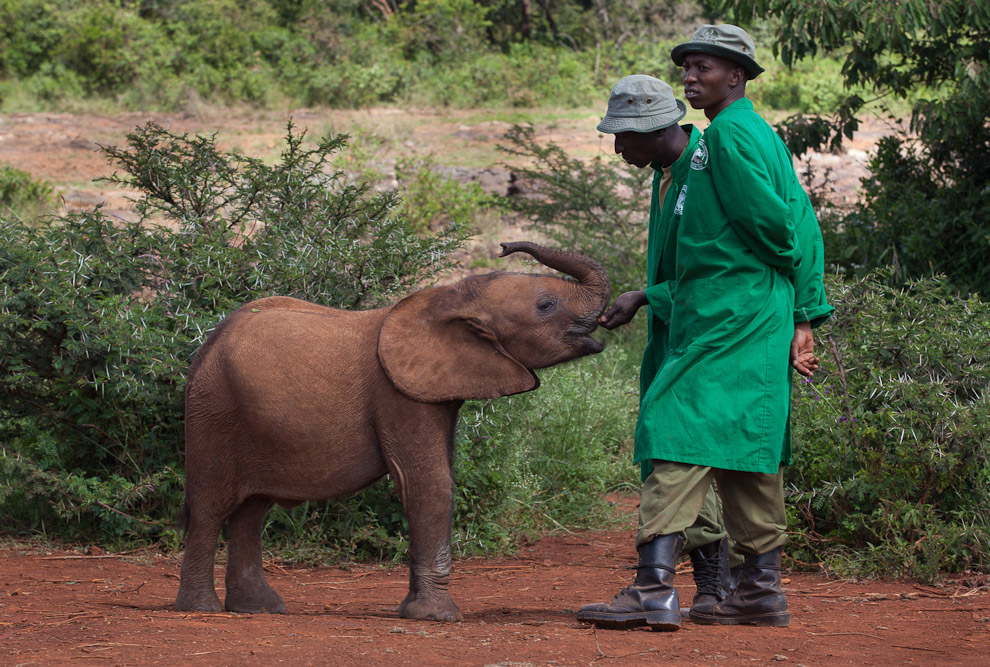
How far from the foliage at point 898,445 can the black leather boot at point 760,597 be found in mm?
1289

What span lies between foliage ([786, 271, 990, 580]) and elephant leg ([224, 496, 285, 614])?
256cm

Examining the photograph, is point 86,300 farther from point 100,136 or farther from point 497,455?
point 100,136

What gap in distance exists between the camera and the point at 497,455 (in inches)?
236

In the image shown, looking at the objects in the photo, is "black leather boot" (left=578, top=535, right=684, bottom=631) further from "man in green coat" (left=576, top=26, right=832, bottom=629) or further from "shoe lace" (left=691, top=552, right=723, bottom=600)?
"shoe lace" (left=691, top=552, right=723, bottom=600)

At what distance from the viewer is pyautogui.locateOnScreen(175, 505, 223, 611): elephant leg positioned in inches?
164

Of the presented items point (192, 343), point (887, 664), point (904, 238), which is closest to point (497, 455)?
point (192, 343)

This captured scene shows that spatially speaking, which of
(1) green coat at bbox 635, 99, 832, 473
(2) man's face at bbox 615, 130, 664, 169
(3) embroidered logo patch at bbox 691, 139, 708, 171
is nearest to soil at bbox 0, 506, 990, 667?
(1) green coat at bbox 635, 99, 832, 473

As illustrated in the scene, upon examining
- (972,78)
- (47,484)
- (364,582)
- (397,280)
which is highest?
(972,78)

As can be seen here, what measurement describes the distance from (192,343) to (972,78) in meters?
5.53

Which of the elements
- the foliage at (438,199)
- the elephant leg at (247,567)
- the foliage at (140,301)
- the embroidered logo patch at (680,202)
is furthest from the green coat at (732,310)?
the foliage at (438,199)

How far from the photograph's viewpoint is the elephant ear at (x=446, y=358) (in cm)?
A: 393

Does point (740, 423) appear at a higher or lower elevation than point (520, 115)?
lower

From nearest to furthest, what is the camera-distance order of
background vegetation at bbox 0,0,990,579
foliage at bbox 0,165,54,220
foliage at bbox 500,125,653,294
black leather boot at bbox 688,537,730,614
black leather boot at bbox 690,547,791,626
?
black leather boot at bbox 690,547,791,626
black leather boot at bbox 688,537,730,614
background vegetation at bbox 0,0,990,579
foliage at bbox 500,125,653,294
foliage at bbox 0,165,54,220

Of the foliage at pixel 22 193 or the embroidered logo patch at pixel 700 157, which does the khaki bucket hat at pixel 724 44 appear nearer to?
the embroidered logo patch at pixel 700 157
